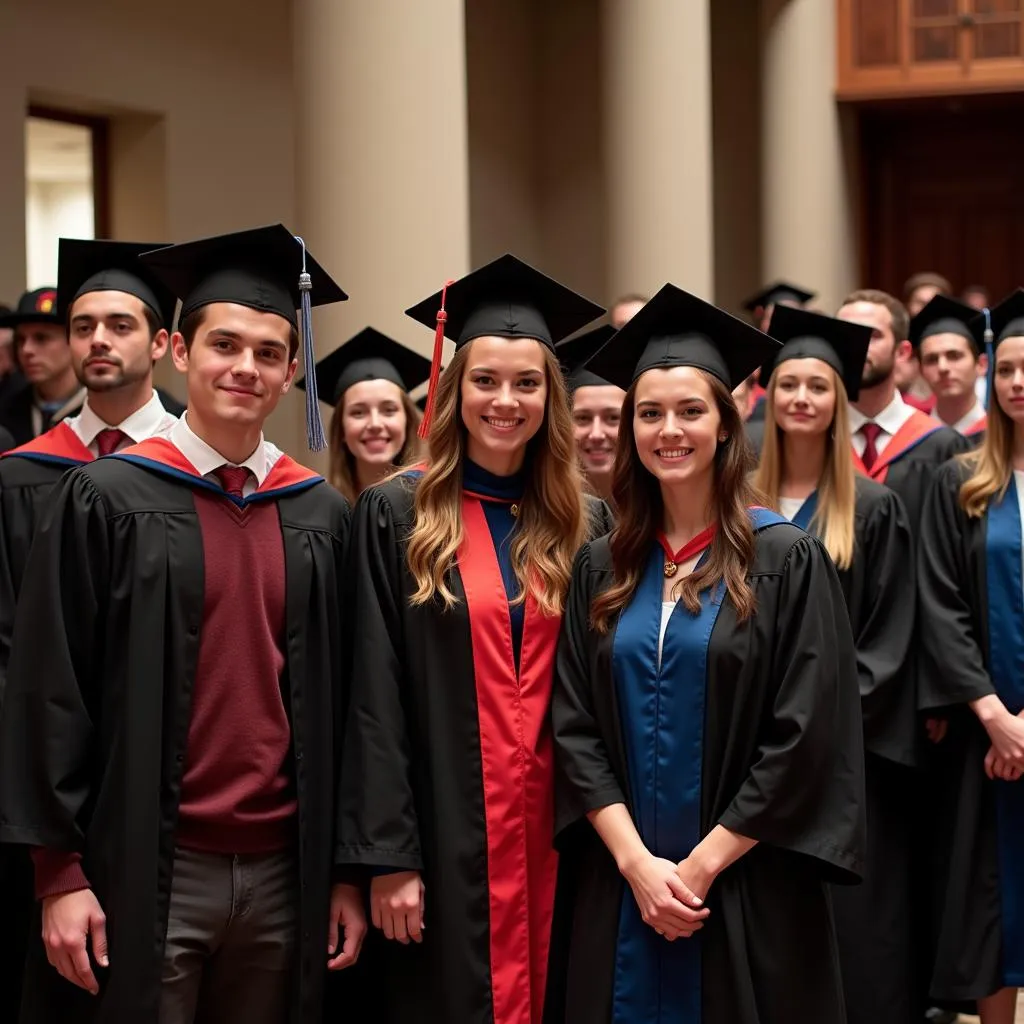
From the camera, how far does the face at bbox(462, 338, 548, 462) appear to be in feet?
10.3

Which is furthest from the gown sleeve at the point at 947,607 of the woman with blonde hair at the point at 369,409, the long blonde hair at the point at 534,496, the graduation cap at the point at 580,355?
the woman with blonde hair at the point at 369,409

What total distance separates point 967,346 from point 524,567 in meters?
2.82

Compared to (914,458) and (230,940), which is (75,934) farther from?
(914,458)

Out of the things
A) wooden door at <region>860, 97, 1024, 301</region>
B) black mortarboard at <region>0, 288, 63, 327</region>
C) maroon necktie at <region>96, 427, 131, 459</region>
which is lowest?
maroon necktie at <region>96, 427, 131, 459</region>

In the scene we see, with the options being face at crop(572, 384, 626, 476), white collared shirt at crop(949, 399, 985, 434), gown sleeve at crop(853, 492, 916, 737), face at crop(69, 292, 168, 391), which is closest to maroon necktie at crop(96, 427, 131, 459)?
face at crop(69, 292, 168, 391)

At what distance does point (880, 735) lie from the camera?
4.06 m

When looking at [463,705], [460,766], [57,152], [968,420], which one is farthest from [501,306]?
[57,152]

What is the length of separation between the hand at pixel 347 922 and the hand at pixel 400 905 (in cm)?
5

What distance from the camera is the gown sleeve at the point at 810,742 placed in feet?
9.19

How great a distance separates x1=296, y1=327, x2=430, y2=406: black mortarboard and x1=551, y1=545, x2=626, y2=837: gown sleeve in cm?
175

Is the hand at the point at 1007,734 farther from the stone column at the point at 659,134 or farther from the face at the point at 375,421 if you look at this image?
the stone column at the point at 659,134

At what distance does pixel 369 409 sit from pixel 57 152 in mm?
4023

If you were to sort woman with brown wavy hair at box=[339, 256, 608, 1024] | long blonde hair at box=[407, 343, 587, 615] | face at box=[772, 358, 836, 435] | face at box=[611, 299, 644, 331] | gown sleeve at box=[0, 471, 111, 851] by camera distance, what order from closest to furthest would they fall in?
gown sleeve at box=[0, 471, 111, 851] → woman with brown wavy hair at box=[339, 256, 608, 1024] → long blonde hair at box=[407, 343, 587, 615] → face at box=[772, 358, 836, 435] → face at box=[611, 299, 644, 331]

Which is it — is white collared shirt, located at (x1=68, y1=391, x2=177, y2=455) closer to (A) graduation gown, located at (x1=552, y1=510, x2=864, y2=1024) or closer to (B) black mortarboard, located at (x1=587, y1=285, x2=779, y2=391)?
(B) black mortarboard, located at (x1=587, y1=285, x2=779, y2=391)
